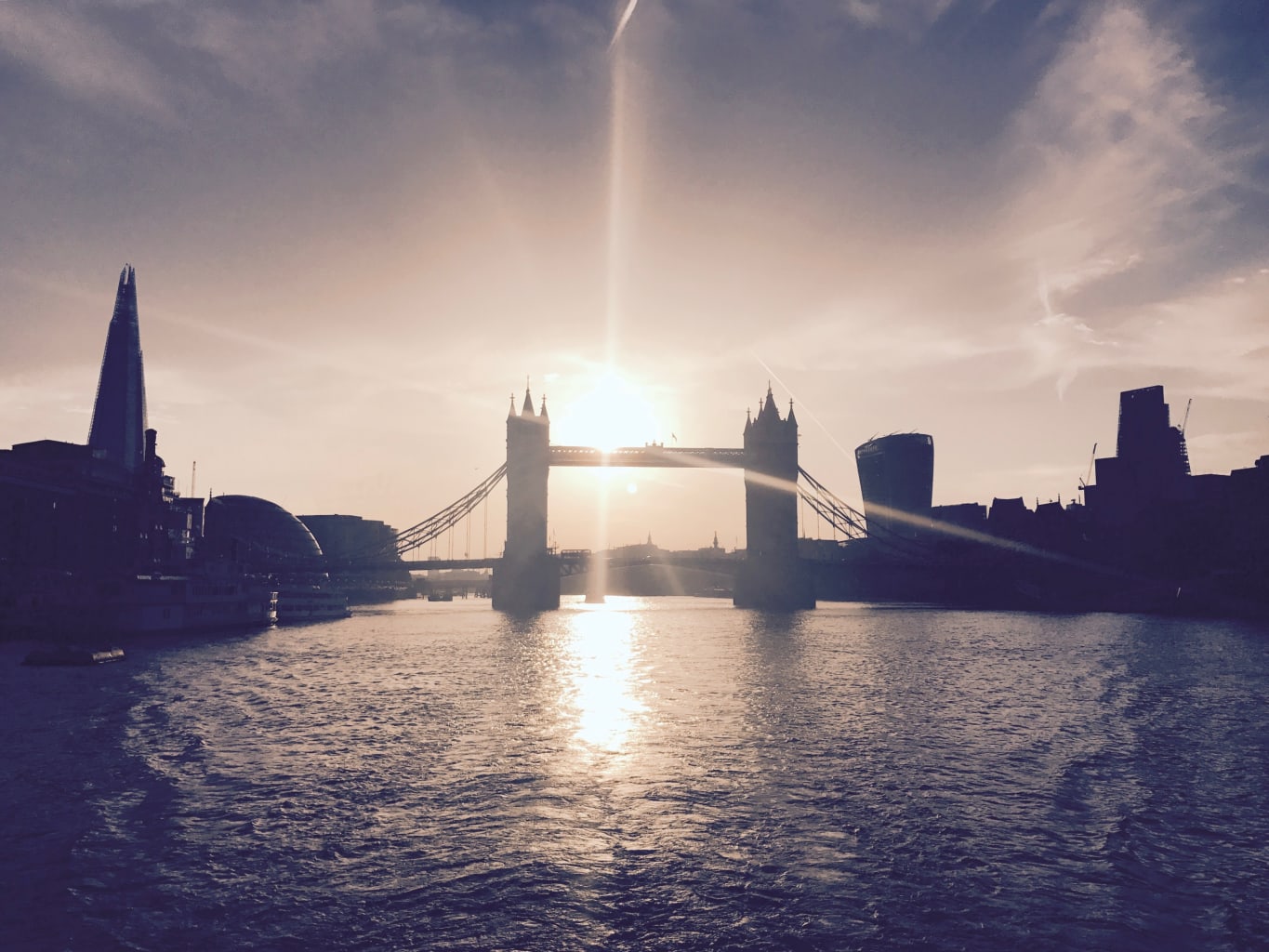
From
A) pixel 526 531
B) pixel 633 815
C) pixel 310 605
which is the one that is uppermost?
pixel 526 531

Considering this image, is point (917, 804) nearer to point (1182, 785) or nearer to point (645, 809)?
point (645, 809)

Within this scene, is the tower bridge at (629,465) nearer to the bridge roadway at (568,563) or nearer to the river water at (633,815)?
the bridge roadway at (568,563)

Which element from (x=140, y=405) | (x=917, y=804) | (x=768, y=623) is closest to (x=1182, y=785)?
(x=917, y=804)

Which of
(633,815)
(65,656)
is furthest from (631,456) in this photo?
(633,815)

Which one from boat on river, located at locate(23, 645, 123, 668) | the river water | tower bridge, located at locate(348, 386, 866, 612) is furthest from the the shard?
the river water

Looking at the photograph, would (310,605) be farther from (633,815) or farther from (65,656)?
(633,815)

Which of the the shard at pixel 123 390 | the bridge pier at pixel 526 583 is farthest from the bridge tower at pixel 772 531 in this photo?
the the shard at pixel 123 390
